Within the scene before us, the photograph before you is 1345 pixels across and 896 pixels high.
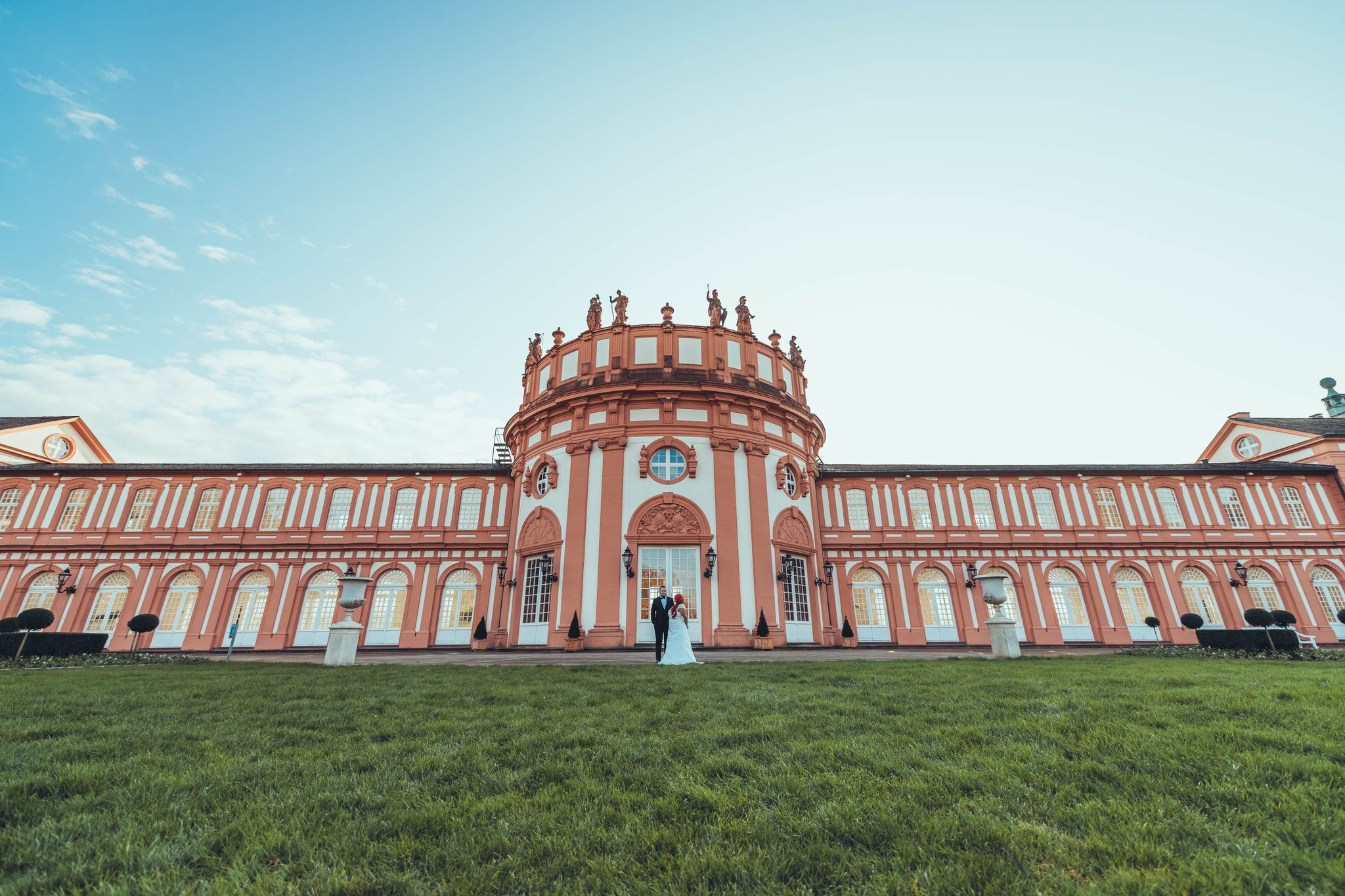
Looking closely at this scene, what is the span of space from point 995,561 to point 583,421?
20.2 meters

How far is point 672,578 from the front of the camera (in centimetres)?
2064

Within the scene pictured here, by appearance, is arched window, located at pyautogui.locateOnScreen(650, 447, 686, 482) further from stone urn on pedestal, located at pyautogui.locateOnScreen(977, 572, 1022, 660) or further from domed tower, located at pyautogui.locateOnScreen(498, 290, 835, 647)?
stone urn on pedestal, located at pyautogui.locateOnScreen(977, 572, 1022, 660)

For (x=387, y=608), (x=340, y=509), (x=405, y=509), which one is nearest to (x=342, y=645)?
(x=387, y=608)

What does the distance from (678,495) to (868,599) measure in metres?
11.6

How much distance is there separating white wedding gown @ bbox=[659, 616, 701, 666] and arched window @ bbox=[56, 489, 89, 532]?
101ft

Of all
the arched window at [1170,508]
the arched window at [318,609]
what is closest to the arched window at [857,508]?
the arched window at [1170,508]

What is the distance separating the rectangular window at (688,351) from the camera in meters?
24.0

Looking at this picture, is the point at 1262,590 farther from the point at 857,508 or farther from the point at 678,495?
the point at 678,495

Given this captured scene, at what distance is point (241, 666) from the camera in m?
13.5

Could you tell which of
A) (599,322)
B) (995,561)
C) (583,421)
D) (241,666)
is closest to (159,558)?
(241,666)

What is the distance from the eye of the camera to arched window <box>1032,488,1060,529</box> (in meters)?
27.6

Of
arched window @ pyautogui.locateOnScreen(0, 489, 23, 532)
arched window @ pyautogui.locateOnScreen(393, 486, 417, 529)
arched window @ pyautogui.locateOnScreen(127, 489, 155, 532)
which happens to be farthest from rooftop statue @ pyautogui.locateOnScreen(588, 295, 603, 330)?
arched window @ pyautogui.locateOnScreen(0, 489, 23, 532)

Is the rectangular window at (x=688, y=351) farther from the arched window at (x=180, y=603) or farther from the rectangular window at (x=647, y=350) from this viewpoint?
the arched window at (x=180, y=603)

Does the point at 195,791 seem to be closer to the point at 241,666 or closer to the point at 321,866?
the point at 321,866
